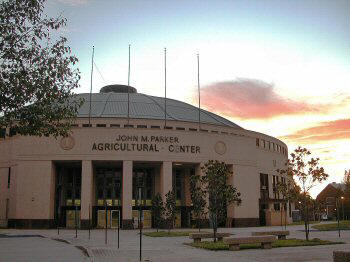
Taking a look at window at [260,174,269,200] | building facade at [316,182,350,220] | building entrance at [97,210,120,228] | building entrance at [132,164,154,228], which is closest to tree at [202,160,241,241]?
building facade at [316,182,350,220]

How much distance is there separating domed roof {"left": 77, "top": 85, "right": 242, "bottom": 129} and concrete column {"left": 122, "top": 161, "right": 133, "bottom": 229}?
35.9ft

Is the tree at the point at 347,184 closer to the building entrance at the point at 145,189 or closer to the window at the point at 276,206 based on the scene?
the window at the point at 276,206

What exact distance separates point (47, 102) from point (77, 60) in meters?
2.18

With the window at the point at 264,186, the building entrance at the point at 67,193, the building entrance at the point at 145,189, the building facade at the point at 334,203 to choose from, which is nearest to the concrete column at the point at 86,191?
the building entrance at the point at 67,193

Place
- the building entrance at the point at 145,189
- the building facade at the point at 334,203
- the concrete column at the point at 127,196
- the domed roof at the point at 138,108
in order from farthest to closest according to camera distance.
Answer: the domed roof at the point at 138,108 < the building entrance at the point at 145,189 < the concrete column at the point at 127,196 < the building facade at the point at 334,203

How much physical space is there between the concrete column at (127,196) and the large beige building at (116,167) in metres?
0.13

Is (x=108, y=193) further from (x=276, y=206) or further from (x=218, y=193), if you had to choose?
(x=218, y=193)

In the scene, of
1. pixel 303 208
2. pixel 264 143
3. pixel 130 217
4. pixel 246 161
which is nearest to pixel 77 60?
pixel 303 208

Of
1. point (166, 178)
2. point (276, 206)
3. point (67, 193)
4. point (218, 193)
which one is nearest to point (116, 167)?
point (67, 193)

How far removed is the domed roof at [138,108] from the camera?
6869cm

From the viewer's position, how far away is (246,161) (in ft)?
213

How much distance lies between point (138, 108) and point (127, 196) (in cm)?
1967

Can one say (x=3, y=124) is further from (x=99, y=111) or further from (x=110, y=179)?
(x=99, y=111)

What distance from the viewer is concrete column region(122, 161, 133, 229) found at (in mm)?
55875
